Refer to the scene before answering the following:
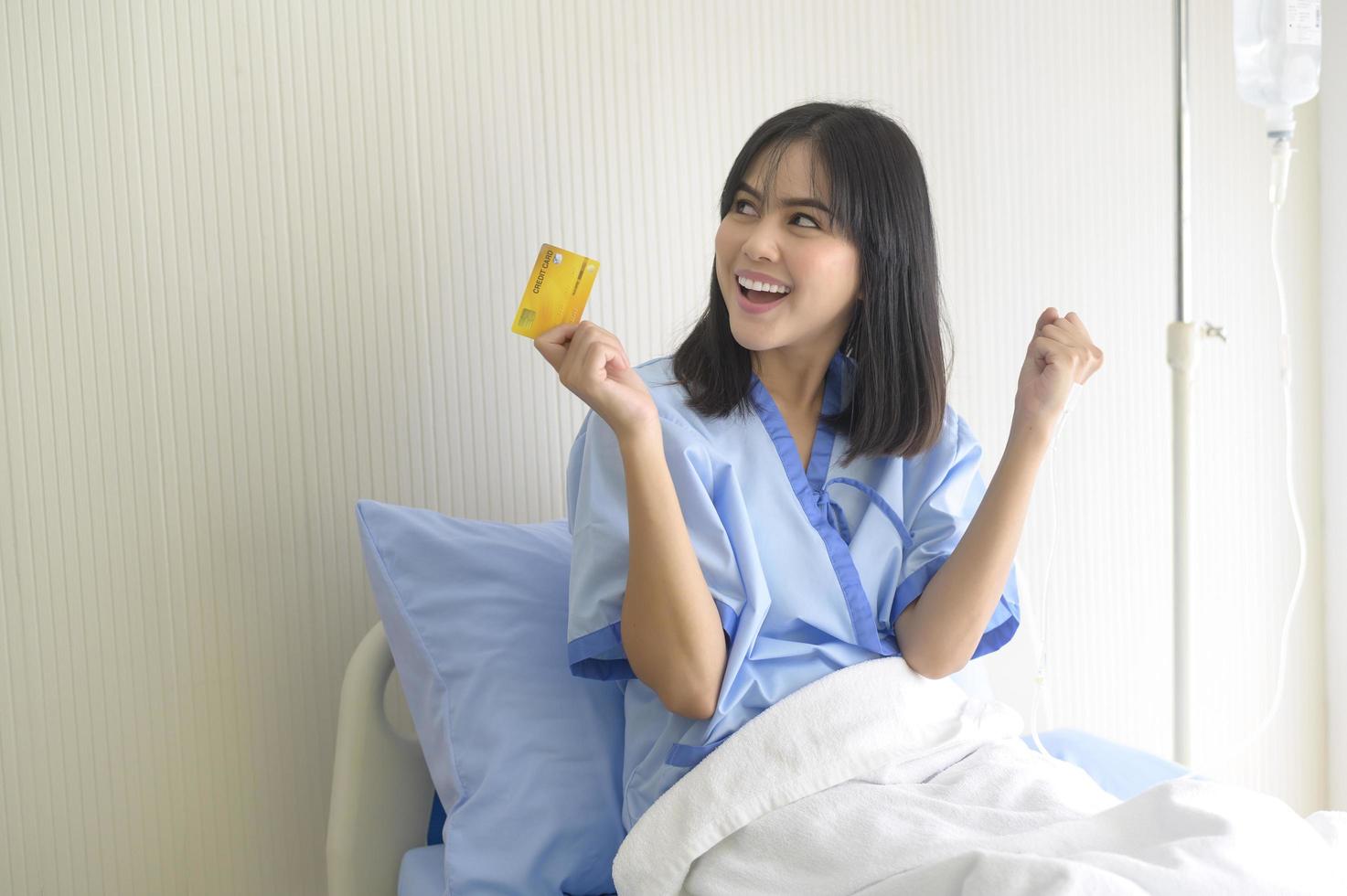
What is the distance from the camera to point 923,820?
3.57ft

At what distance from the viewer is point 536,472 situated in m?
1.67

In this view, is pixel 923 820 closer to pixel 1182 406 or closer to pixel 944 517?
pixel 944 517

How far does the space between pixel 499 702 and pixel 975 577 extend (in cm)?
51

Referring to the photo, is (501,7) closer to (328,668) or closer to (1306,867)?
(328,668)

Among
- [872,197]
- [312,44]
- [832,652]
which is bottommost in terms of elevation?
[832,652]

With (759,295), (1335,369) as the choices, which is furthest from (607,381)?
(1335,369)

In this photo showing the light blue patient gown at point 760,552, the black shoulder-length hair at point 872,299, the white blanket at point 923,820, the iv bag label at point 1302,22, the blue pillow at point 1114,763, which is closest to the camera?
the white blanket at point 923,820

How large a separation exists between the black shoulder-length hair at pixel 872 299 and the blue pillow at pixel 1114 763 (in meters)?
0.45

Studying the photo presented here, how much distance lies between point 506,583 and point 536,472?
0.99ft

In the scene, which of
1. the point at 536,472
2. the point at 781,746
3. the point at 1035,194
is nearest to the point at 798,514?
the point at 781,746

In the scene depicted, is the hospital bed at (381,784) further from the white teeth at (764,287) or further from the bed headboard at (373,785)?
the white teeth at (764,287)

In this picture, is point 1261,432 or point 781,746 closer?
point 781,746

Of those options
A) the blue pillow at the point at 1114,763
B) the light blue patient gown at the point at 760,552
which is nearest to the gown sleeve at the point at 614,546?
the light blue patient gown at the point at 760,552

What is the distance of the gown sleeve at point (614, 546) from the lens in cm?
123
